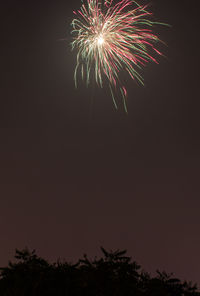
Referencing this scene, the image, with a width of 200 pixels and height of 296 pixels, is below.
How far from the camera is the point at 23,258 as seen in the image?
13422 mm

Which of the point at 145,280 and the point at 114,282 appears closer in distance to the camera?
the point at 114,282

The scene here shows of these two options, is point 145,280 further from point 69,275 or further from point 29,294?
point 29,294

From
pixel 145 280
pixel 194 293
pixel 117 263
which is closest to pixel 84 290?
pixel 117 263

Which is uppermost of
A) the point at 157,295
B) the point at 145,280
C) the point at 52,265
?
the point at 52,265

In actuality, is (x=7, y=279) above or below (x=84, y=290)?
above

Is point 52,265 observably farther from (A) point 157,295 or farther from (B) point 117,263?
(A) point 157,295

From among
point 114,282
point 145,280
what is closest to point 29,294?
point 114,282

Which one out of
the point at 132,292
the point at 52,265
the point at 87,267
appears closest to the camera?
the point at 132,292

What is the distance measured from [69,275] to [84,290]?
1271 mm

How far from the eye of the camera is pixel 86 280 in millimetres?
11242

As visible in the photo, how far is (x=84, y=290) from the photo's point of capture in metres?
11.4

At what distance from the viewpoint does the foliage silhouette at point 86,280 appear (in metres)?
11.2

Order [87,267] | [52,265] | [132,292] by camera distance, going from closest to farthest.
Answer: [132,292] < [87,267] < [52,265]

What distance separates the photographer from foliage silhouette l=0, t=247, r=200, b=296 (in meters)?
11.2
